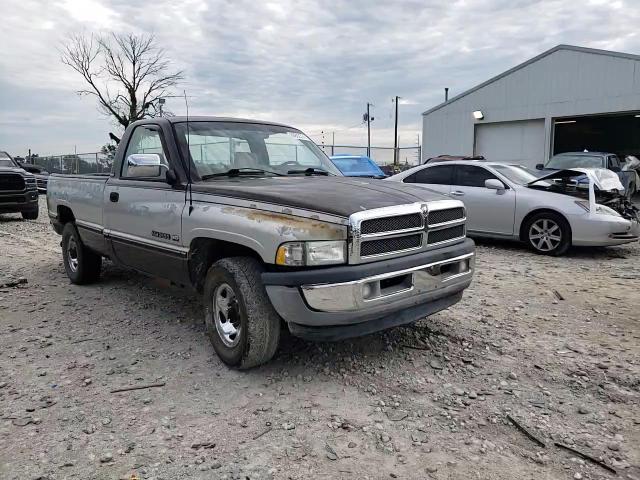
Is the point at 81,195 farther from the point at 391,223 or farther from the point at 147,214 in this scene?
the point at 391,223

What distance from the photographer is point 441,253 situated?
3594 mm

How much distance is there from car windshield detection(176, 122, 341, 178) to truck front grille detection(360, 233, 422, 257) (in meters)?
1.43

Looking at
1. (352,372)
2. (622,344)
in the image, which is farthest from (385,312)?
(622,344)

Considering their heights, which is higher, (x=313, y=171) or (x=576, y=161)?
(x=576, y=161)

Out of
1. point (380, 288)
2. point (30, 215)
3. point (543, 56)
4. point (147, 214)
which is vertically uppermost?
point (543, 56)

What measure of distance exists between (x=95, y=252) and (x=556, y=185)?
260 inches

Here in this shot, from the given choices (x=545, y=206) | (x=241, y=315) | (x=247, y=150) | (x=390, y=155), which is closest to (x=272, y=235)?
(x=241, y=315)

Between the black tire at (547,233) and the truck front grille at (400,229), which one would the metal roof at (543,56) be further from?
the truck front grille at (400,229)

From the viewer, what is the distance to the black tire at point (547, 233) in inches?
298

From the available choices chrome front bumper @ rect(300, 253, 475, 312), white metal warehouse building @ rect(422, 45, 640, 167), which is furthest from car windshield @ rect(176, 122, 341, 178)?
white metal warehouse building @ rect(422, 45, 640, 167)

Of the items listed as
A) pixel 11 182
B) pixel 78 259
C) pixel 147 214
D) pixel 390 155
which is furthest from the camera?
pixel 390 155

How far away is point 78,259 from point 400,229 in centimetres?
428

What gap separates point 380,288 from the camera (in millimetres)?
3186

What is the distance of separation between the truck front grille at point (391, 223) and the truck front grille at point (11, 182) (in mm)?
11887
